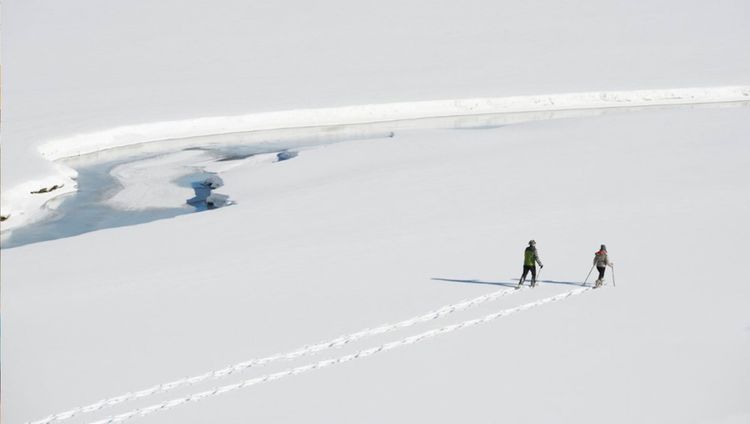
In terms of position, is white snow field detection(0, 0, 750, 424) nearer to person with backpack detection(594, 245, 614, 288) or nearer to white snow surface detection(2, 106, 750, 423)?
white snow surface detection(2, 106, 750, 423)

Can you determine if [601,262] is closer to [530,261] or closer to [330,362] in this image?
[530,261]

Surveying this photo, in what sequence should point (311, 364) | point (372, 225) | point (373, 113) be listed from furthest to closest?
point (373, 113) < point (372, 225) < point (311, 364)

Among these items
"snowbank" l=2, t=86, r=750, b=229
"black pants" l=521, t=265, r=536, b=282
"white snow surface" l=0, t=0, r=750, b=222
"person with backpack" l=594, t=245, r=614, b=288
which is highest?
"white snow surface" l=0, t=0, r=750, b=222

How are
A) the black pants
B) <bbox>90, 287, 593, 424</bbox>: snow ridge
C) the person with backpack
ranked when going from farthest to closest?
1. the black pants
2. the person with backpack
3. <bbox>90, 287, 593, 424</bbox>: snow ridge

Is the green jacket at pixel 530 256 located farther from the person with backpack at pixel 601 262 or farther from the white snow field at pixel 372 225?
Result: the person with backpack at pixel 601 262

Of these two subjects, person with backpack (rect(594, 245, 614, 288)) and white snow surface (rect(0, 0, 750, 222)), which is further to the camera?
white snow surface (rect(0, 0, 750, 222))

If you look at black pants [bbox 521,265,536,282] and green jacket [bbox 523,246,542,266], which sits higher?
green jacket [bbox 523,246,542,266]

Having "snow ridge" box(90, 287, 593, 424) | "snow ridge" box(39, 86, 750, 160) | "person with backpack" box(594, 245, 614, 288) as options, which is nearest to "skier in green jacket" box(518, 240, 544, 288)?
"snow ridge" box(90, 287, 593, 424)

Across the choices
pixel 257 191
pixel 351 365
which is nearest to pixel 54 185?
pixel 257 191

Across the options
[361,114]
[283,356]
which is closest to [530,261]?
[283,356]
